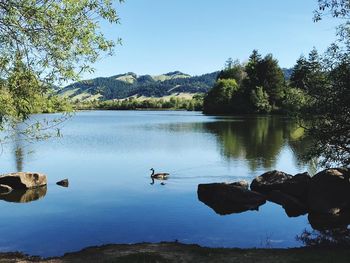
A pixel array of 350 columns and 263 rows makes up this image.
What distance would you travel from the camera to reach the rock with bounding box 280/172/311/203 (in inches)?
1294

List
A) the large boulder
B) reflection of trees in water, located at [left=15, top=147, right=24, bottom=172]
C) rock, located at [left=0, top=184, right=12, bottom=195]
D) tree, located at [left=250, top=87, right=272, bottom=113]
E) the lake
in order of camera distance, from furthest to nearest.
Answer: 1. tree, located at [left=250, top=87, right=272, bottom=113]
2. reflection of trees in water, located at [left=15, top=147, right=24, bottom=172]
3. rock, located at [left=0, top=184, right=12, bottom=195]
4. the large boulder
5. the lake

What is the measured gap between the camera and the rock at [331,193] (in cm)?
2906

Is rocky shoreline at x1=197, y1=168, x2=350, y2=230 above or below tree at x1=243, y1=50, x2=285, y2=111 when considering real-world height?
below

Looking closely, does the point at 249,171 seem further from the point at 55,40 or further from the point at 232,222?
the point at 55,40

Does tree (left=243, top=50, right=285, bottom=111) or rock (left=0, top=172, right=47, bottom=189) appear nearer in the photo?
rock (left=0, top=172, right=47, bottom=189)

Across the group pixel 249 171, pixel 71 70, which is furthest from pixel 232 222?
pixel 249 171

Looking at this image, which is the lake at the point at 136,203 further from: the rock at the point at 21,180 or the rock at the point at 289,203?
the rock at the point at 21,180

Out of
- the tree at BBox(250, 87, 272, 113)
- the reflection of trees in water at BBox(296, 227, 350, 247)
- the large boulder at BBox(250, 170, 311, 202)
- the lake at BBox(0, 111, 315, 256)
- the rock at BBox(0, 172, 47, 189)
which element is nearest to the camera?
the reflection of trees in water at BBox(296, 227, 350, 247)

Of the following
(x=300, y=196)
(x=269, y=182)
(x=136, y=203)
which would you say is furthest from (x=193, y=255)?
(x=269, y=182)

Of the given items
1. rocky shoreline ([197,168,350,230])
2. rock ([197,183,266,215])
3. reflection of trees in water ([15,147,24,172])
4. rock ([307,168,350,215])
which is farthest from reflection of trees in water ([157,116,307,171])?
reflection of trees in water ([15,147,24,172])

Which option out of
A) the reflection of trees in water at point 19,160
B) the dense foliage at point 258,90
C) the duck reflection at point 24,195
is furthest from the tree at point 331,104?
the dense foliage at point 258,90

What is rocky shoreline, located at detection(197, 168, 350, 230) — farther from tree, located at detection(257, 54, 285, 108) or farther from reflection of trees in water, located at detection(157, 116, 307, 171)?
tree, located at detection(257, 54, 285, 108)

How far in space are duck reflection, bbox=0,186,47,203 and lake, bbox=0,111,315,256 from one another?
23 cm

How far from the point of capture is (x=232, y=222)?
2695cm
